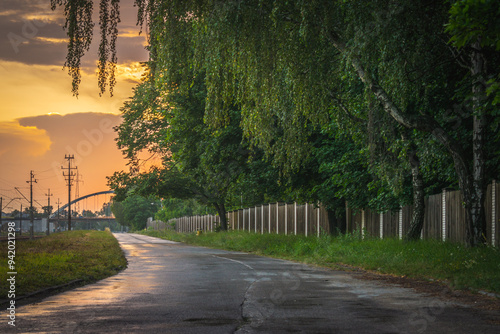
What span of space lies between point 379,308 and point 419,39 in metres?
8.19

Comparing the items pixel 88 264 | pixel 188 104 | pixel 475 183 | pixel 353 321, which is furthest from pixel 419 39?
pixel 188 104

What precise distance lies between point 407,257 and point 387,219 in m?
7.03

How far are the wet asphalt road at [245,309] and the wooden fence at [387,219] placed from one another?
4.53 meters

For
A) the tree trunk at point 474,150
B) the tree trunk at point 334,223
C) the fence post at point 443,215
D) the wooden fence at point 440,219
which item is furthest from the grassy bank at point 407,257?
the tree trunk at point 334,223

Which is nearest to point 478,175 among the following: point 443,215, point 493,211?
point 493,211

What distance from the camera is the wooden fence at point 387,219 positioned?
16906mm

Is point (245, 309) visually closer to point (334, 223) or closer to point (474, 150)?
point (474, 150)

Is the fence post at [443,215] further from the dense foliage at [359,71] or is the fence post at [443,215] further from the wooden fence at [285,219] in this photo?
the wooden fence at [285,219]

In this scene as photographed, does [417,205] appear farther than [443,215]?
Yes

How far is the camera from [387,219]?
2427 centimetres

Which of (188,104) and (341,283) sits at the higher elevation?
(188,104)

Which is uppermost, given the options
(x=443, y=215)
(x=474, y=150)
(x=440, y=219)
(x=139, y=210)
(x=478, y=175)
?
(x=474, y=150)

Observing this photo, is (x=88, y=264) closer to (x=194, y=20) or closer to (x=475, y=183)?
(x=194, y=20)

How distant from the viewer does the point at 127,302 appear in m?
10.6
